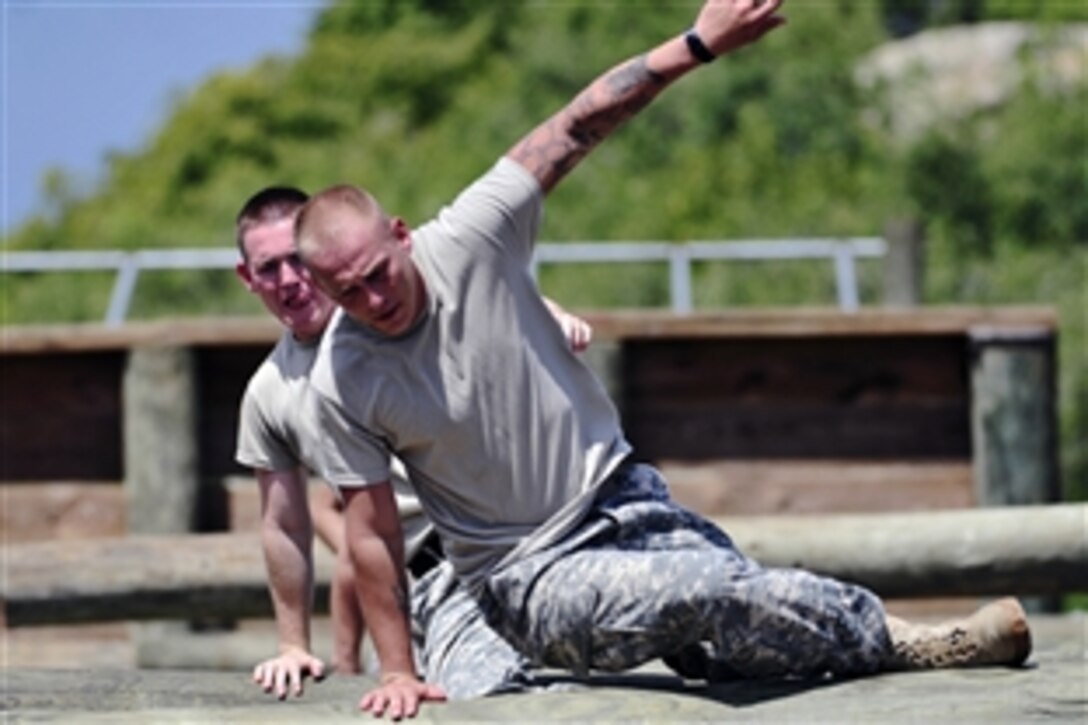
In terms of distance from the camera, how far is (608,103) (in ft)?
15.1

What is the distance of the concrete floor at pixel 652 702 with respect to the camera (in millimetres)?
4414

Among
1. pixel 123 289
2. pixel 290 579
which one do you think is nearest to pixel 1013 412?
pixel 123 289

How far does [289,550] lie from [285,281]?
565 millimetres

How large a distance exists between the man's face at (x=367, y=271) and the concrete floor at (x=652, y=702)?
27.9 inches

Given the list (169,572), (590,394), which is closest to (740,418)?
(169,572)

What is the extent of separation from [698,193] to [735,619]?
69.6 ft

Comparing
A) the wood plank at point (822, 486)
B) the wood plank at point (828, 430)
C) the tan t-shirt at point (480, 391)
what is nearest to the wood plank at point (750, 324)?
the wood plank at point (828, 430)

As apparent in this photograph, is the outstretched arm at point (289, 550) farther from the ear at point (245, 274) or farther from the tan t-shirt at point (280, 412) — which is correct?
the ear at point (245, 274)

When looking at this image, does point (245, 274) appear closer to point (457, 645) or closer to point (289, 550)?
point (289, 550)

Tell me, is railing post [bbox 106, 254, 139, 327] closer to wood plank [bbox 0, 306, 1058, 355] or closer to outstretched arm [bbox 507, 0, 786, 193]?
wood plank [bbox 0, 306, 1058, 355]

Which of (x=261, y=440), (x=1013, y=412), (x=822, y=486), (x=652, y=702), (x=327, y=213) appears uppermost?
(x=327, y=213)

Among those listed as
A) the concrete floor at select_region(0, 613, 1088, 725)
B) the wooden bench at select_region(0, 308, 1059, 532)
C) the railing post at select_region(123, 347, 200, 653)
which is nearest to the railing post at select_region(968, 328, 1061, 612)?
the wooden bench at select_region(0, 308, 1059, 532)

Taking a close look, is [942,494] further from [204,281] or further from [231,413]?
[204,281]

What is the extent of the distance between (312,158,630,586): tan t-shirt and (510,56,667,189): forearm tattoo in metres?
0.04
